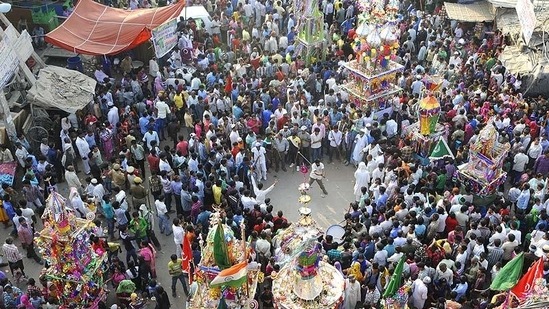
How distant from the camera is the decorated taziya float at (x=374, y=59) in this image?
591 inches

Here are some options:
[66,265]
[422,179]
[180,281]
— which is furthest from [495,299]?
[66,265]

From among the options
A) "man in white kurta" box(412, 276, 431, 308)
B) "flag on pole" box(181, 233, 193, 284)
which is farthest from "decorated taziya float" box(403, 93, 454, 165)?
"flag on pole" box(181, 233, 193, 284)

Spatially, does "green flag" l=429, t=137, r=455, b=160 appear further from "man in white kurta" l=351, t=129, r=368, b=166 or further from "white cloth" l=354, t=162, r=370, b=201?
"man in white kurta" l=351, t=129, r=368, b=166

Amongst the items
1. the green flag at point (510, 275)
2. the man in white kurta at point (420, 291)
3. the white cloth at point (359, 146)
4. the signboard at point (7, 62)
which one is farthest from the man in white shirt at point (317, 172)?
the signboard at point (7, 62)

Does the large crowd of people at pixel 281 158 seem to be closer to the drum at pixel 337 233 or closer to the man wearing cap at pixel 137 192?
the man wearing cap at pixel 137 192

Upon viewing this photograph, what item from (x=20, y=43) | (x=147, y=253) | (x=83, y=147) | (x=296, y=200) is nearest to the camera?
(x=147, y=253)

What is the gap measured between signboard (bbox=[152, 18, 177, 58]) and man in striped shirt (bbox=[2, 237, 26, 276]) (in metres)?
6.67

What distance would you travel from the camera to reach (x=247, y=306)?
9.52 metres

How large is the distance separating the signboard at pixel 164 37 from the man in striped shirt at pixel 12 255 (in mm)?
6674

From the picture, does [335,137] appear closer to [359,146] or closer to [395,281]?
[359,146]

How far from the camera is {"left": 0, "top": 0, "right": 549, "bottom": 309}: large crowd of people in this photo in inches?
425

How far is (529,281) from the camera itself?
877 cm

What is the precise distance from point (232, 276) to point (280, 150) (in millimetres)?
5711

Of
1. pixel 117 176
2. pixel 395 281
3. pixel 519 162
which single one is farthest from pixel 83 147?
pixel 519 162
